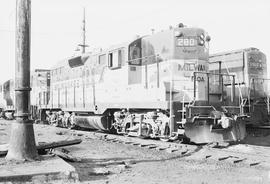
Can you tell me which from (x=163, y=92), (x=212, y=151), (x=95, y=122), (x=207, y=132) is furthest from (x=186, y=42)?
(x=95, y=122)

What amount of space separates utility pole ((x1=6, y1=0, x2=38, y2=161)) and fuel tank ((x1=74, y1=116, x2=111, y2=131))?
6.19 metres

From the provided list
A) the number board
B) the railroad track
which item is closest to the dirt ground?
the railroad track

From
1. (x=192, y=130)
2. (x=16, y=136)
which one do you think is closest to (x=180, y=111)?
(x=192, y=130)

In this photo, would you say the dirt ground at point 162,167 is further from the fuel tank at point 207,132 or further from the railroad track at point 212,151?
the fuel tank at point 207,132

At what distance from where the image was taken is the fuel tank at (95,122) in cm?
1228

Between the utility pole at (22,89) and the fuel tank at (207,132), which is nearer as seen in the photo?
the utility pole at (22,89)

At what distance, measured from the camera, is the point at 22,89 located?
6.09 metres

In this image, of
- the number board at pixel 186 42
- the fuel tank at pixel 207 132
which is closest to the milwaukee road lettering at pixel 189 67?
the number board at pixel 186 42

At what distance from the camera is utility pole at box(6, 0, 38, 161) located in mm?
5984

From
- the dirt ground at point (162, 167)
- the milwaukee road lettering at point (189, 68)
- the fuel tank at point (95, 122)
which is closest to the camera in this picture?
the dirt ground at point (162, 167)

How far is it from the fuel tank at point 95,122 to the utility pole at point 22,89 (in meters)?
6.19

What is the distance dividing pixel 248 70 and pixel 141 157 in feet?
33.4

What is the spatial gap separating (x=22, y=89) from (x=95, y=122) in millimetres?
6734

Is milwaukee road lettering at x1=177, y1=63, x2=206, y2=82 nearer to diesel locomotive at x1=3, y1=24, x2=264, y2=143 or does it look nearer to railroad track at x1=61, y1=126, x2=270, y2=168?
diesel locomotive at x1=3, y1=24, x2=264, y2=143
